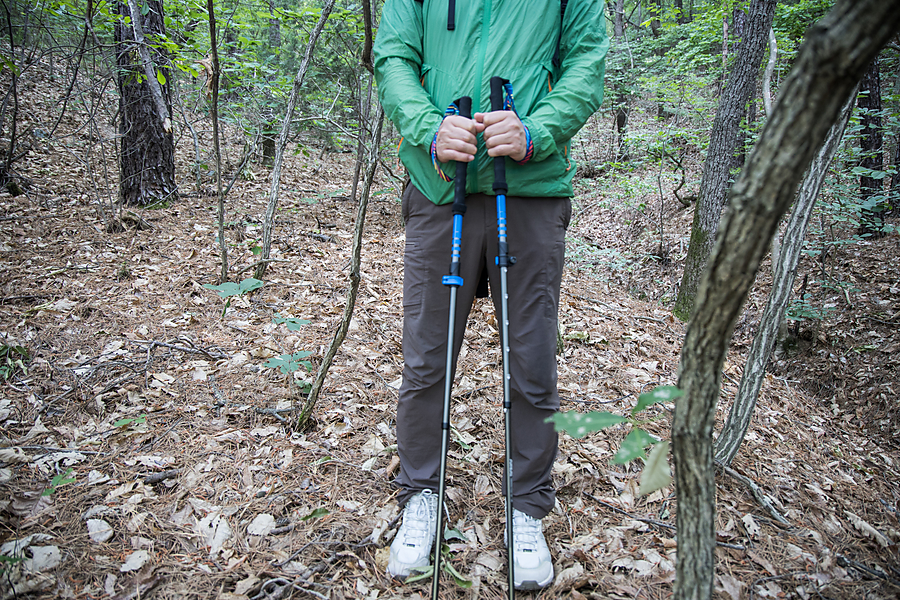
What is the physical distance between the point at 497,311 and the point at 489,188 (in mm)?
550

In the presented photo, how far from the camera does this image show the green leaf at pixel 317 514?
2.08 metres

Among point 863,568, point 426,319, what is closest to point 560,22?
point 426,319

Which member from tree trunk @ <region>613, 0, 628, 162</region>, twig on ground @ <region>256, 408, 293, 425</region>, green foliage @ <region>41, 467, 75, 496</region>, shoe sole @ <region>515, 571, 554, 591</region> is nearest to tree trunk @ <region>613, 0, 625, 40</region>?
tree trunk @ <region>613, 0, 628, 162</region>

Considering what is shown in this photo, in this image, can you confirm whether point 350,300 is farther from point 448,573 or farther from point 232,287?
point 448,573

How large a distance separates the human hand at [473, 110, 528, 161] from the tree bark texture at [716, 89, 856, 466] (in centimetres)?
159

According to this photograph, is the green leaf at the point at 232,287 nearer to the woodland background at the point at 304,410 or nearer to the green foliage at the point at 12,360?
the woodland background at the point at 304,410

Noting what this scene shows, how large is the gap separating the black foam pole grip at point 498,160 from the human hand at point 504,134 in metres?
0.04

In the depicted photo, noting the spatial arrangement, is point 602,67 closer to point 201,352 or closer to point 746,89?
point 201,352

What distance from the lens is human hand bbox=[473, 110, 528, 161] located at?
1.74 m

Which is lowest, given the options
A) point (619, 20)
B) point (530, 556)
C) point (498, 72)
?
point (530, 556)

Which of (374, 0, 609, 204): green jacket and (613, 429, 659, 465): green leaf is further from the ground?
(374, 0, 609, 204): green jacket

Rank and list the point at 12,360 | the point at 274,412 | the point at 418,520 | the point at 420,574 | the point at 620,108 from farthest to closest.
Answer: the point at 620,108 < the point at 12,360 < the point at 274,412 < the point at 418,520 < the point at 420,574

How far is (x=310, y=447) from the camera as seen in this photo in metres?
2.49

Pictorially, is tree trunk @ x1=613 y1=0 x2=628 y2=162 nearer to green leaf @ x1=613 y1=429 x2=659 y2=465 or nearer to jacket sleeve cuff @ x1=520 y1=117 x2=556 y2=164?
jacket sleeve cuff @ x1=520 y1=117 x2=556 y2=164
